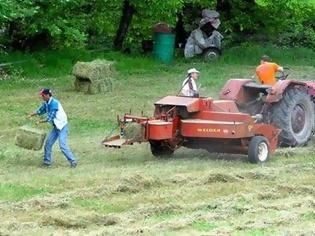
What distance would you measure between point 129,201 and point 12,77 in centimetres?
1396

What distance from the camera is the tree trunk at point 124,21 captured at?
1154 inches

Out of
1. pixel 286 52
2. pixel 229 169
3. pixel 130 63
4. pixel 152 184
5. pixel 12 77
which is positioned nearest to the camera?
pixel 152 184

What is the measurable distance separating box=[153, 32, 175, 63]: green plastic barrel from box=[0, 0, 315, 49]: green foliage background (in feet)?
1.50

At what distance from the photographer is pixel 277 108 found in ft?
53.1

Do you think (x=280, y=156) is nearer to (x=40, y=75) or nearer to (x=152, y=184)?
(x=152, y=184)

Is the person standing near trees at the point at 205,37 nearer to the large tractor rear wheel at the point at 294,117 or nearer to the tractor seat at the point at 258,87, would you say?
the large tractor rear wheel at the point at 294,117

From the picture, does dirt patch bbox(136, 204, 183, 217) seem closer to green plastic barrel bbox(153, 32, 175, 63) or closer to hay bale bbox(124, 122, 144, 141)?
hay bale bbox(124, 122, 144, 141)

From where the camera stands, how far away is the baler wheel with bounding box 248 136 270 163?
15031 millimetres

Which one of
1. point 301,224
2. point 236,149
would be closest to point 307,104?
point 236,149

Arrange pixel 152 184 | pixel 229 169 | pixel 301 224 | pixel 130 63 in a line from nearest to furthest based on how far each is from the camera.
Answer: pixel 301 224
pixel 152 184
pixel 229 169
pixel 130 63

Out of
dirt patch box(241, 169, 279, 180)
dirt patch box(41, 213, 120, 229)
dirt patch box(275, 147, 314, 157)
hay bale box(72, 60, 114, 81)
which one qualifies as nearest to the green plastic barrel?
hay bale box(72, 60, 114, 81)

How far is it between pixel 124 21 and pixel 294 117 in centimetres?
1387

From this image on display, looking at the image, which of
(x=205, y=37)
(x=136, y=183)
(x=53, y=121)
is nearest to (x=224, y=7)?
(x=205, y=37)

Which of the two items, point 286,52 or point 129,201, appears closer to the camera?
point 129,201
